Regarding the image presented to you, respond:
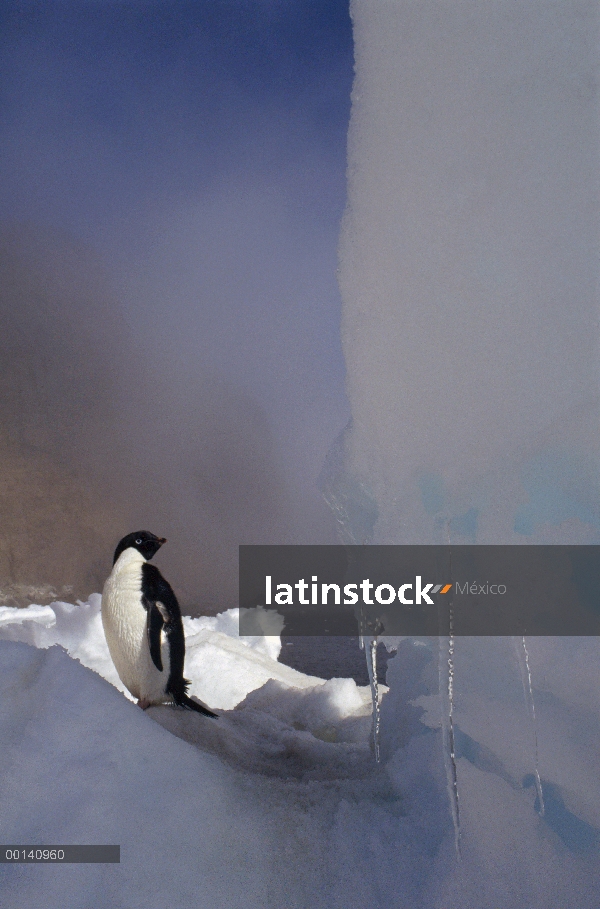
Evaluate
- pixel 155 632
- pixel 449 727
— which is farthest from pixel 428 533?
pixel 155 632

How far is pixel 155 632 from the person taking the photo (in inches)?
91.0

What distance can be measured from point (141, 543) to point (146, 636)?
519mm

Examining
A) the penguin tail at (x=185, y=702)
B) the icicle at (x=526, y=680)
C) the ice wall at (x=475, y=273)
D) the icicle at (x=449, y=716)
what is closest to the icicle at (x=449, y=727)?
the icicle at (x=449, y=716)

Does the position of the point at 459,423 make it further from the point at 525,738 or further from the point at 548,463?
the point at 525,738

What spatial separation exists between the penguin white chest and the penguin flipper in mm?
16

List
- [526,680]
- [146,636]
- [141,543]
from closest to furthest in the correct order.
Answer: [526,680] → [146,636] → [141,543]

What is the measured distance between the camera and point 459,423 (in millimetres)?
1908

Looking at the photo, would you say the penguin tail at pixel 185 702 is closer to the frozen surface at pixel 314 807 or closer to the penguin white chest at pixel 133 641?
the penguin white chest at pixel 133 641

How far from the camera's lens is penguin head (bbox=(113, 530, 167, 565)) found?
105 inches

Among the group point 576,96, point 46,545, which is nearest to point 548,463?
point 576,96

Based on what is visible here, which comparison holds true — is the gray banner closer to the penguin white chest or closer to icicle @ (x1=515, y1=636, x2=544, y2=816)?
icicle @ (x1=515, y1=636, x2=544, y2=816)

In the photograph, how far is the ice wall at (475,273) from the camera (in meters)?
1.74

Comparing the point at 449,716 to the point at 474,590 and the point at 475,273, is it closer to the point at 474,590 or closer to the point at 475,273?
the point at 474,590

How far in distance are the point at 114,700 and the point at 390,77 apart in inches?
98.0
